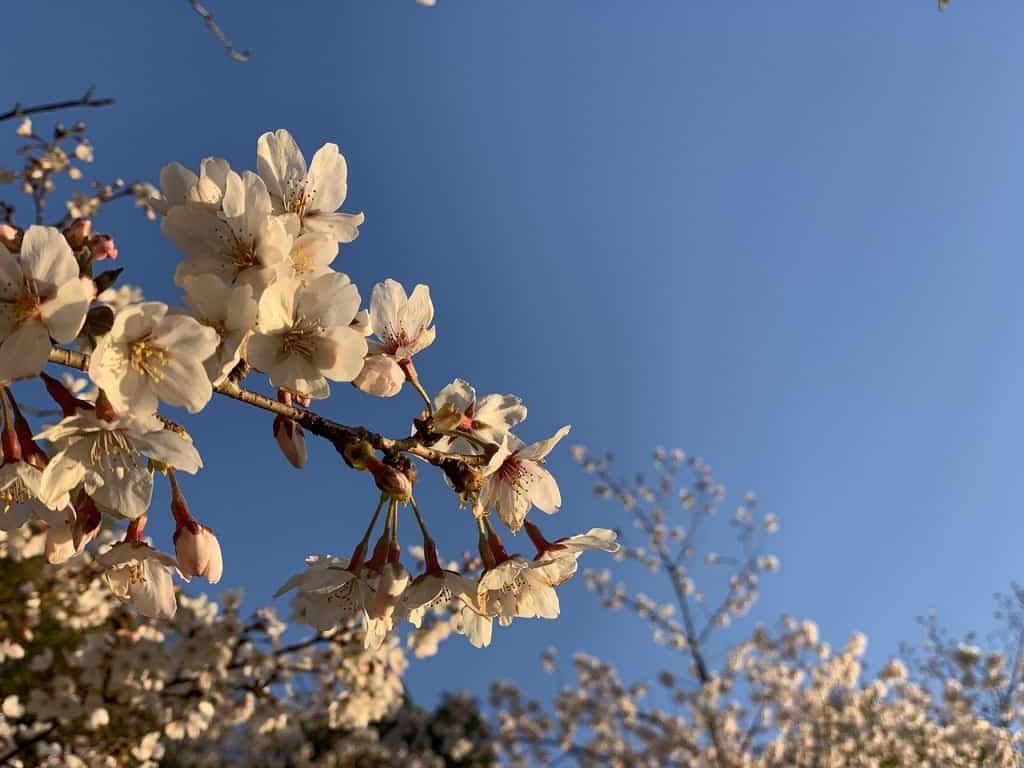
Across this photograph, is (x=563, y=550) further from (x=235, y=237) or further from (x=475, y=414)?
(x=235, y=237)

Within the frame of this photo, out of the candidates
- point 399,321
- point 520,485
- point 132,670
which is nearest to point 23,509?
point 399,321

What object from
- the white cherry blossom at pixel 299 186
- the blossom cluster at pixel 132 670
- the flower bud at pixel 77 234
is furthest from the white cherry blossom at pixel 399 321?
the blossom cluster at pixel 132 670

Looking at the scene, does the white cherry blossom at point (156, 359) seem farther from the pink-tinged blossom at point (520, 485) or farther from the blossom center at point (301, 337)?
the pink-tinged blossom at point (520, 485)

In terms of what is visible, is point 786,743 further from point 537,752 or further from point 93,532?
point 93,532

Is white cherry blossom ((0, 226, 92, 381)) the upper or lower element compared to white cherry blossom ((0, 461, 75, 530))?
upper

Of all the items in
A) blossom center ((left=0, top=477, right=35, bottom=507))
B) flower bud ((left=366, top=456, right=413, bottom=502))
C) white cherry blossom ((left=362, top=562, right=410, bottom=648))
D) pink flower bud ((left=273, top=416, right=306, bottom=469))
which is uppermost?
pink flower bud ((left=273, top=416, right=306, bottom=469))

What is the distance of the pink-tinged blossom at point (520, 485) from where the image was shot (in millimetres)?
1178

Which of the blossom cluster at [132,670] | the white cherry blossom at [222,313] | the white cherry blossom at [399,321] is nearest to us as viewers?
the white cherry blossom at [222,313]

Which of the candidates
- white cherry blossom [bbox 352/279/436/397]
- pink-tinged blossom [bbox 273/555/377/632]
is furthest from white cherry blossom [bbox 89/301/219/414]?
pink-tinged blossom [bbox 273/555/377/632]

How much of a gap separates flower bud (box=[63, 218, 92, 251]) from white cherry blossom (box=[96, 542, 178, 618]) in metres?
0.49

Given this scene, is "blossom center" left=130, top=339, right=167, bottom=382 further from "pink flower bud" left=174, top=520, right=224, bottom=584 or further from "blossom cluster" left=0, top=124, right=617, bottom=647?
"pink flower bud" left=174, top=520, right=224, bottom=584

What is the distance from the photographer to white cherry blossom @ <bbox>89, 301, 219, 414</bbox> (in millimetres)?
911

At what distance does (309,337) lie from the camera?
106 cm

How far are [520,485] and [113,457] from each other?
0.63 m
